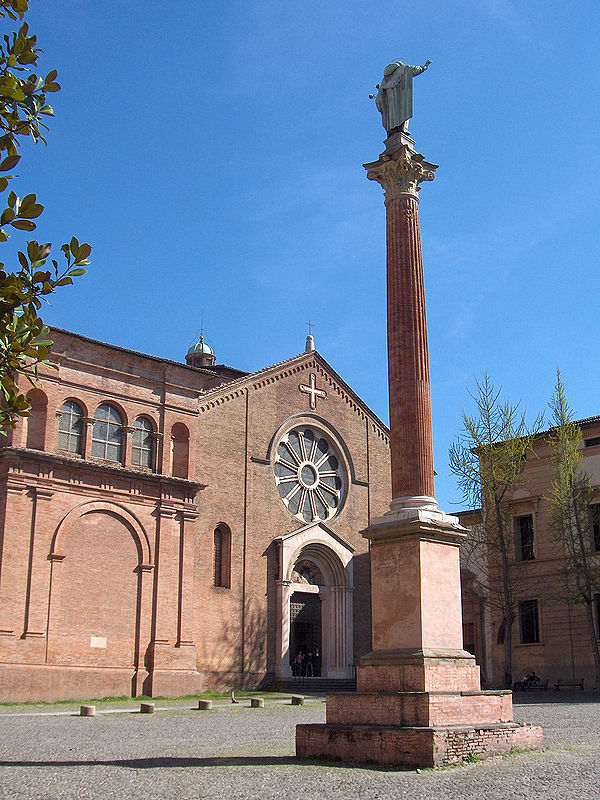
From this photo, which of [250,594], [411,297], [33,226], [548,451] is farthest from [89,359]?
[33,226]

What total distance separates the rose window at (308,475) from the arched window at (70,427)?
8.46 m

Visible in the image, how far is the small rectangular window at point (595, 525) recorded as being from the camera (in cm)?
3409

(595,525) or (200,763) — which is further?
(595,525)

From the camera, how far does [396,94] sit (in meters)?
15.4

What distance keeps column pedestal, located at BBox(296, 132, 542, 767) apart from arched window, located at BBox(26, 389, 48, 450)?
1526cm

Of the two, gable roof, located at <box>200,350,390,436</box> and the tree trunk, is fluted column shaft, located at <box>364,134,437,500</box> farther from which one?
the tree trunk

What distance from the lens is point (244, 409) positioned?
32.9 meters

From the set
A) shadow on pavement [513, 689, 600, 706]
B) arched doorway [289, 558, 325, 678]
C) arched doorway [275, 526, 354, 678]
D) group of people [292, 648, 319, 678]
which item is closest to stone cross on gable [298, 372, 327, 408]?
arched doorway [275, 526, 354, 678]

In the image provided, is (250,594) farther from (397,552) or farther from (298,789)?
(298,789)

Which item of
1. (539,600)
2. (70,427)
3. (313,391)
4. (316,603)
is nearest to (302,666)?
(316,603)

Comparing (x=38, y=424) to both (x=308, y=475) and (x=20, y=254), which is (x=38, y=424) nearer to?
(x=308, y=475)

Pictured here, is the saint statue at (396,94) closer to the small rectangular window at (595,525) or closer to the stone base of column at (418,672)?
the stone base of column at (418,672)

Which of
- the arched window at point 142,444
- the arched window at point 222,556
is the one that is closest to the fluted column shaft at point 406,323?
the arched window at point 142,444

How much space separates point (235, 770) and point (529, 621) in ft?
88.4
